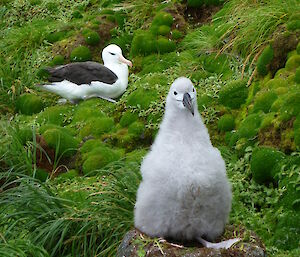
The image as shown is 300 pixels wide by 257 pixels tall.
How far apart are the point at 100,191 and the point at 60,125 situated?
338cm

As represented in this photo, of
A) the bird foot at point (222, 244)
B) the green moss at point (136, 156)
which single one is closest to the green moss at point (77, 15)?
the green moss at point (136, 156)

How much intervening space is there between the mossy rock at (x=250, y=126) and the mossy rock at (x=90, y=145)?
192 cm

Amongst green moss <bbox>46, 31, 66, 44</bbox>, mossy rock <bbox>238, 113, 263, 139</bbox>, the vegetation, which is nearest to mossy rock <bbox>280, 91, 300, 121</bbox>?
the vegetation

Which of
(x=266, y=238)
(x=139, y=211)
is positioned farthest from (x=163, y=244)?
(x=266, y=238)

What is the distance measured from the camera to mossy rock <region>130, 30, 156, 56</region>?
981cm

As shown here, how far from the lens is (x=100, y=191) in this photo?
576 centimetres

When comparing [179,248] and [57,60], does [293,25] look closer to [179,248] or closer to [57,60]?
[179,248]

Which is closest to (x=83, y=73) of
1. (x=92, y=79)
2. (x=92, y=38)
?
(x=92, y=79)

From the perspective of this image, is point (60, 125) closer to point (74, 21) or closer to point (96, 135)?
point (96, 135)

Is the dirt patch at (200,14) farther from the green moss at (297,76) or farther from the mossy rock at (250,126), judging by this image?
the mossy rock at (250,126)

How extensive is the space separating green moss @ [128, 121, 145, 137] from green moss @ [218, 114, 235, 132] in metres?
1.05

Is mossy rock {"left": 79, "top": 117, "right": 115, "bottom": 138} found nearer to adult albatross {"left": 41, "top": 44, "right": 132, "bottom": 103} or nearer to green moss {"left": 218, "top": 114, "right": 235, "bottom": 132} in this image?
adult albatross {"left": 41, "top": 44, "right": 132, "bottom": 103}

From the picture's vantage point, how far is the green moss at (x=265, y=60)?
7.20 metres

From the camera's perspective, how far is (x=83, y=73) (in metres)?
9.45
